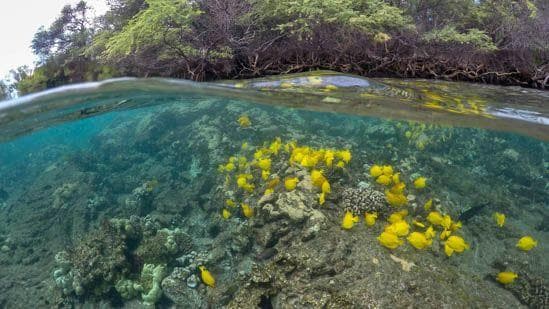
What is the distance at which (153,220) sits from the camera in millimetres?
10867

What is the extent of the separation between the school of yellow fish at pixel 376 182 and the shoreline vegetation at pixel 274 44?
14.5 ft

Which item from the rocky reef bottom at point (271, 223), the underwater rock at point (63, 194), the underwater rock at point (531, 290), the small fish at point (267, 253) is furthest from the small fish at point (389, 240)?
the underwater rock at point (63, 194)

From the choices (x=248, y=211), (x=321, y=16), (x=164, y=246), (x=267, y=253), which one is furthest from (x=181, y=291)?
(x=321, y=16)

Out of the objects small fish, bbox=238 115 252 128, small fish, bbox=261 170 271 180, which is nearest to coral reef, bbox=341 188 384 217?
small fish, bbox=261 170 271 180

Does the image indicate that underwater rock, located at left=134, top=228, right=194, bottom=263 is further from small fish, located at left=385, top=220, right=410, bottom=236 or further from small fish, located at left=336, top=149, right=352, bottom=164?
small fish, located at left=385, top=220, right=410, bottom=236

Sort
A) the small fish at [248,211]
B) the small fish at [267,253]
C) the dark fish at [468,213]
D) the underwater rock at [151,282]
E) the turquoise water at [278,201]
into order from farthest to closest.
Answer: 1. the dark fish at [468,213]
2. the small fish at [248,211]
3. the underwater rock at [151,282]
4. the small fish at [267,253]
5. the turquoise water at [278,201]

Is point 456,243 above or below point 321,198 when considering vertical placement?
below

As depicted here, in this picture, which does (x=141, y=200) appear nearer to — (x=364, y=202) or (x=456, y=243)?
(x=364, y=202)

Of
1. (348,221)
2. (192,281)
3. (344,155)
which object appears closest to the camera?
(348,221)

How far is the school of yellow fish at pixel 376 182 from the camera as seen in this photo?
7195 millimetres

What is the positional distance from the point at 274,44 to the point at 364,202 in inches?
328

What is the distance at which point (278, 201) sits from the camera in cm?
844

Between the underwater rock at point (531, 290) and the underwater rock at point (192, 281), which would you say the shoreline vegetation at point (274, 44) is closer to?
the underwater rock at point (192, 281)

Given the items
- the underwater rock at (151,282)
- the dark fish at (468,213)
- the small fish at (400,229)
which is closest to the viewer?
the small fish at (400,229)
